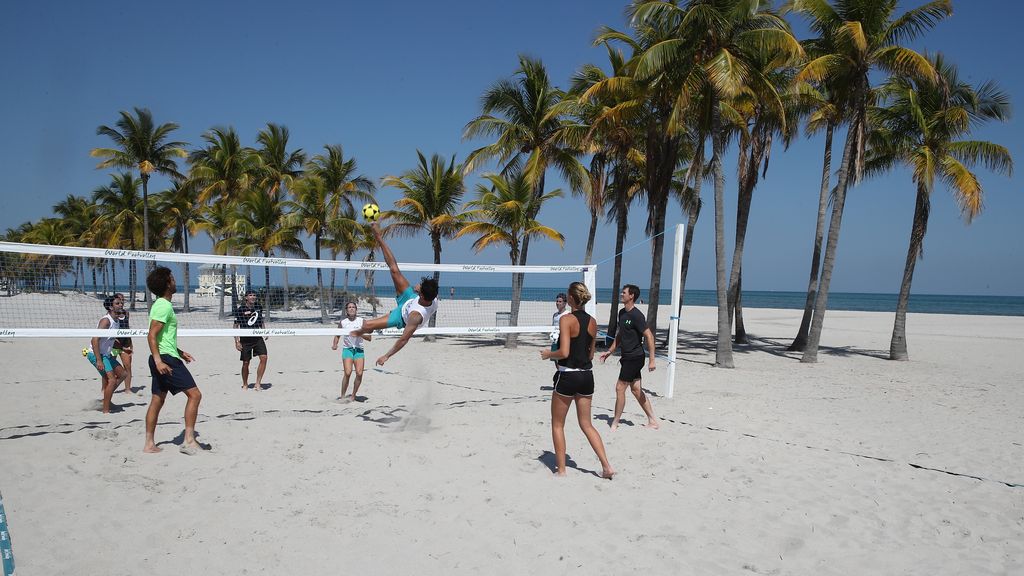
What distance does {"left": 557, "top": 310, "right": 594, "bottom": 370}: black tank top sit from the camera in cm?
505

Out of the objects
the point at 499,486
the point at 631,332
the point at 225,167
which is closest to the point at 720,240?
the point at 631,332

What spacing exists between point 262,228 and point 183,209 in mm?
9555

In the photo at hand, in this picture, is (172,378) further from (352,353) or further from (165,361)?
(352,353)

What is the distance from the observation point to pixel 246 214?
25656mm

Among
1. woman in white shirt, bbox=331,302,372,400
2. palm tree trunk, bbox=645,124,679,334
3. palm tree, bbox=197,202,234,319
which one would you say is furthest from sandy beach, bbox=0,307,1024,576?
palm tree, bbox=197,202,234,319

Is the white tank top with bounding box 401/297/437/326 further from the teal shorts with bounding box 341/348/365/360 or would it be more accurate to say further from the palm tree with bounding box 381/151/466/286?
the palm tree with bounding box 381/151/466/286

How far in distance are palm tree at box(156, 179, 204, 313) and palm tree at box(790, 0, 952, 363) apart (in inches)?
1085

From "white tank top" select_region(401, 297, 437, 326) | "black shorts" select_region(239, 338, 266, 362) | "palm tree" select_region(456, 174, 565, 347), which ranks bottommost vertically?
"black shorts" select_region(239, 338, 266, 362)

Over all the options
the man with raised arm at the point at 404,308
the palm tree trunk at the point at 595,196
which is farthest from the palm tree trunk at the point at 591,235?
the man with raised arm at the point at 404,308

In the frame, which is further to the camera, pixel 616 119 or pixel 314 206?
pixel 314 206

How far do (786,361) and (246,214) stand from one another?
22.2 meters

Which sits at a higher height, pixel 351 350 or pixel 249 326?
pixel 249 326

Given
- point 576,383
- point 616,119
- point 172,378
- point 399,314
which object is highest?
point 616,119

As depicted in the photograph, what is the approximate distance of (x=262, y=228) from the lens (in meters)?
25.2
